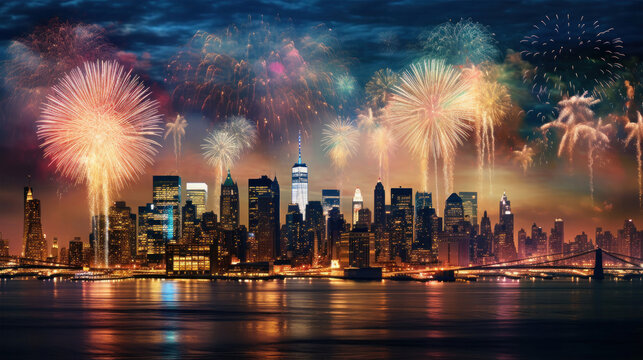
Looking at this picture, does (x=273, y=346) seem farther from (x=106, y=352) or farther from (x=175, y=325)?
(x=175, y=325)

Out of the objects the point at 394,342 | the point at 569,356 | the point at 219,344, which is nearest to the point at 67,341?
the point at 219,344

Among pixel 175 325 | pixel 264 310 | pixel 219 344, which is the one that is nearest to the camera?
pixel 219 344

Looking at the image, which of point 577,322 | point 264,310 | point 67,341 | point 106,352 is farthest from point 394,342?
point 264,310

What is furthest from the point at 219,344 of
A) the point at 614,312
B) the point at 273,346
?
the point at 614,312

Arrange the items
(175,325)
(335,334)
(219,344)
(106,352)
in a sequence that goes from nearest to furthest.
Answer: (106,352), (219,344), (335,334), (175,325)

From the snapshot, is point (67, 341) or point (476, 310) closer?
point (67, 341)

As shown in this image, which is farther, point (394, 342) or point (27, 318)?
point (27, 318)

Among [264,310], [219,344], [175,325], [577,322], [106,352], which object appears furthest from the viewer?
[264,310]

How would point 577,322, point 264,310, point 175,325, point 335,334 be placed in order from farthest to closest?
point 264,310 < point 577,322 < point 175,325 < point 335,334

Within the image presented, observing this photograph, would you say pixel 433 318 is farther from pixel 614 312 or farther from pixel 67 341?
pixel 67 341
